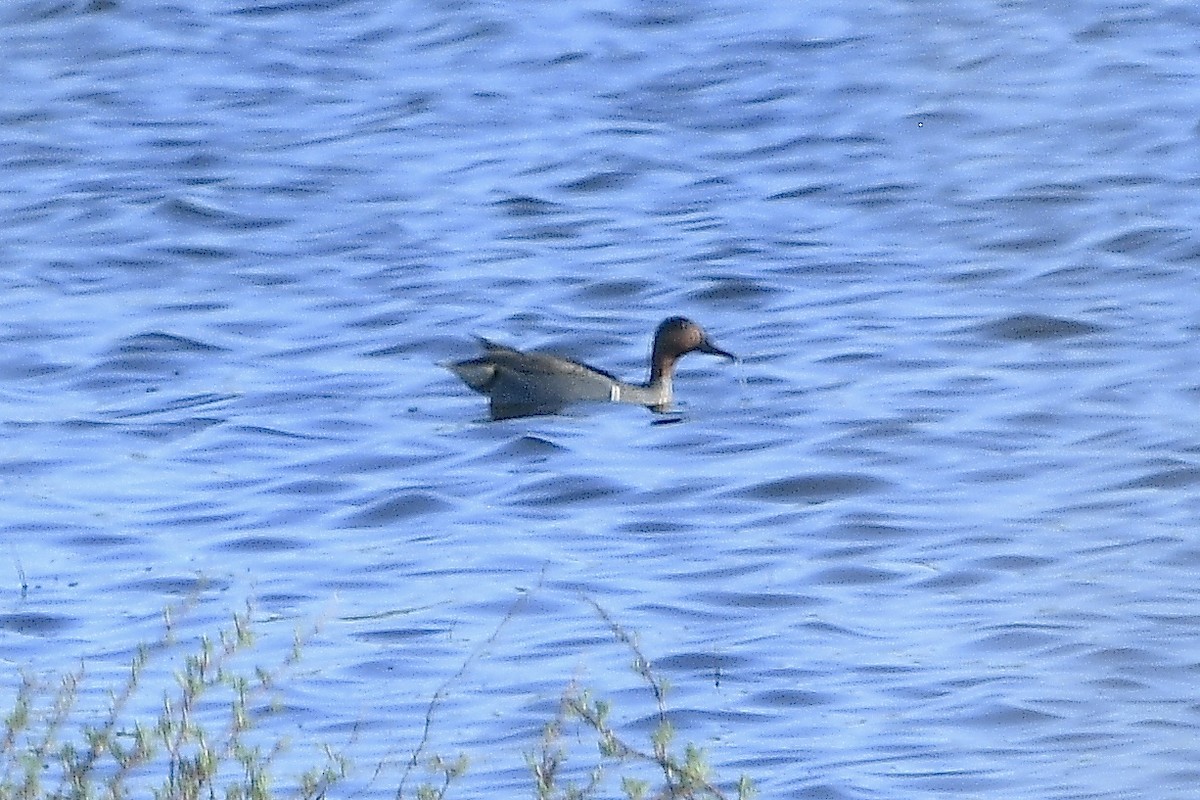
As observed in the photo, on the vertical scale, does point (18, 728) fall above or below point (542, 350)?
above

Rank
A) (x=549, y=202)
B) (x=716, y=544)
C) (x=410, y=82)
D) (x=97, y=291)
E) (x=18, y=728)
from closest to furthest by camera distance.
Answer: (x=18, y=728) < (x=716, y=544) < (x=97, y=291) < (x=549, y=202) < (x=410, y=82)

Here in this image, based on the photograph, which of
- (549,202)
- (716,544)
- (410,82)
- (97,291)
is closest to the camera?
(716,544)

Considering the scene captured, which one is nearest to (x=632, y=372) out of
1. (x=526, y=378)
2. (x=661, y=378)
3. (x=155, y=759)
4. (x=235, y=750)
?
(x=661, y=378)

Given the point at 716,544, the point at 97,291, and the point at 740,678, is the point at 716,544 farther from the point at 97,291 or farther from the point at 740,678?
the point at 97,291

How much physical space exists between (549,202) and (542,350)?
8.43 feet

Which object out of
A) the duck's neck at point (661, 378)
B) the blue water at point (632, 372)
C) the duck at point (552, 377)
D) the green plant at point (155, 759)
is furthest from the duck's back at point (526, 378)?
the green plant at point (155, 759)

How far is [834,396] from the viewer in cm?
1319

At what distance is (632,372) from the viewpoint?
1481cm

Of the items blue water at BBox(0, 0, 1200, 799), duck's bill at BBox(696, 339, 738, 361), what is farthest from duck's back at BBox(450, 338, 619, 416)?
duck's bill at BBox(696, 339, 738, 361)

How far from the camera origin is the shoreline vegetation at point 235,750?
562cm

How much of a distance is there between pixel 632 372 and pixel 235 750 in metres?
9.04

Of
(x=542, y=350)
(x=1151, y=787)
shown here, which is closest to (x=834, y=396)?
(x=542, y=350)

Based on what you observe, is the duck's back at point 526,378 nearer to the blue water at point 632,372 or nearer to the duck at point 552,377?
the duck at point 552,377

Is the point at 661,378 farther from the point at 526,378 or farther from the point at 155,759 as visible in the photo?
the point at 155,759
